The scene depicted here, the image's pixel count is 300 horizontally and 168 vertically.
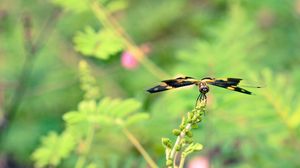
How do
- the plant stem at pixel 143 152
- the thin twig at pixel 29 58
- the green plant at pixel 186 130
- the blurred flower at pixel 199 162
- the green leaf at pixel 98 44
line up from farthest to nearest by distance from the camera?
the thin twig at pixel 29 58, the blurred flower at pixel 199 162, the green leaf at pixel 98 44, the plant stem at pixel 143 152, the green plant at pixel 186 130

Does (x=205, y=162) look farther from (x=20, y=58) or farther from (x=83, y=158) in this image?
(x=20, y=58)

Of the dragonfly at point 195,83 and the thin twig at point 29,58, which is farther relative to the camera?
the thin twig at point 29,58

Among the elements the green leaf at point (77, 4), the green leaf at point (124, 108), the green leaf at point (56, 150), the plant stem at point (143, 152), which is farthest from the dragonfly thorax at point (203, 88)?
the green leaf at point (77, 4)

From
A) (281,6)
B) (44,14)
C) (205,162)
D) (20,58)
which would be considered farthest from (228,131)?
(44,14)

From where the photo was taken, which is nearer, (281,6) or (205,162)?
(205,162)

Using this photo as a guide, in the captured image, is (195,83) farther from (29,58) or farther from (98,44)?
(29,58)

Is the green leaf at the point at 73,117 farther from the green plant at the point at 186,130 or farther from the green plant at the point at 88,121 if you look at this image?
the green plant at the point at 186,130

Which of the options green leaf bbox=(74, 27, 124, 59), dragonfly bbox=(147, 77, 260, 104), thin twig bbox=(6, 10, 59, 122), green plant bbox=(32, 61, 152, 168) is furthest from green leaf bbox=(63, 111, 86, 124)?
thin twig bbox=(6, 10, 59, 122)

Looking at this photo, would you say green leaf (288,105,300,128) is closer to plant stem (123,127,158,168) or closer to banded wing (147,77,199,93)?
plant stem (123,127,158,168)
